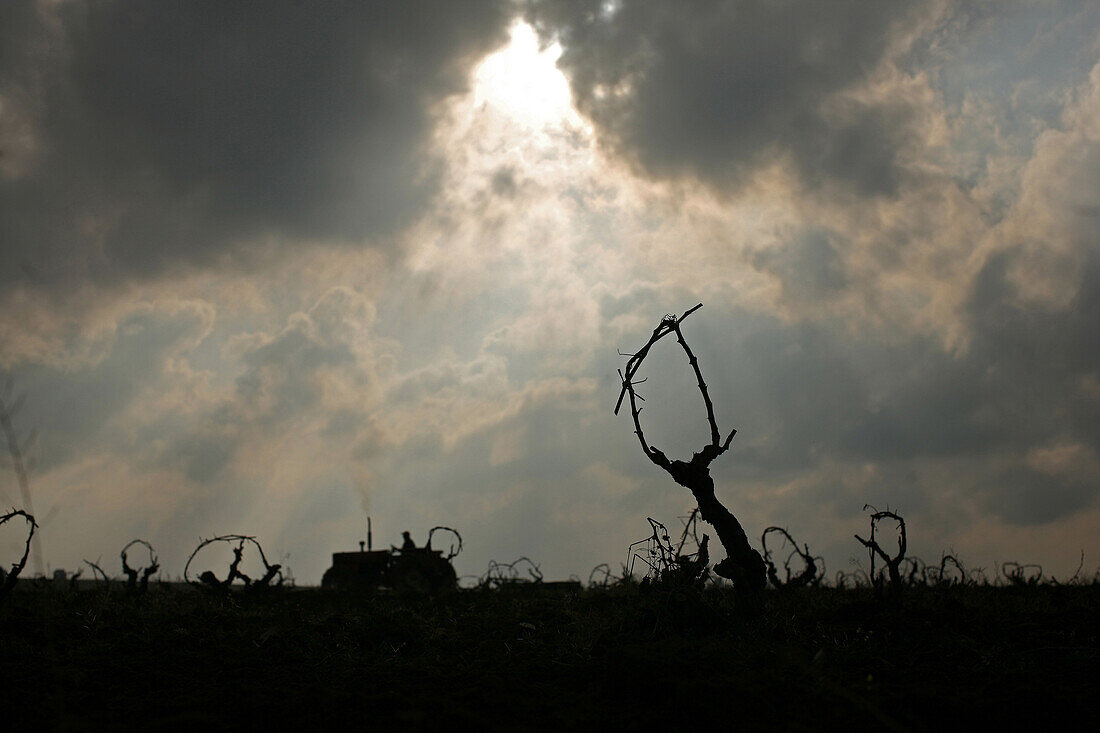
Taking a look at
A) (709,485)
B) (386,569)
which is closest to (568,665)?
(709,485)

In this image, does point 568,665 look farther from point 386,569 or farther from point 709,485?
point 386,569

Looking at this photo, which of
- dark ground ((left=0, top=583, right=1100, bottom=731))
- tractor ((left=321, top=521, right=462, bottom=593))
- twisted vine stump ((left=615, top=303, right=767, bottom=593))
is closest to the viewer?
dark ground ((left=0, top=583, right=1100, bottom=731))

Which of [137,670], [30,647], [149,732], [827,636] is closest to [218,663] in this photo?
[137,670]

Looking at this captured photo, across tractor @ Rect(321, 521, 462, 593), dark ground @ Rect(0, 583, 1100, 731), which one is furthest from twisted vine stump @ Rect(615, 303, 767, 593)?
tractor @ Rect(321, 521, 462, 593)

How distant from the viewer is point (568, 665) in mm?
5809

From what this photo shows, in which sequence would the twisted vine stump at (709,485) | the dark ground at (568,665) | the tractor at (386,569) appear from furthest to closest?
the tractor at (386,569) → the twisted vine stump at (709,485) → the dark ground at (568,665)

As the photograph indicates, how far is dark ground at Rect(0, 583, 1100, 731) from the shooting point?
430 centimetres

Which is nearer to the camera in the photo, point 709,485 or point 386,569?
point 709,485

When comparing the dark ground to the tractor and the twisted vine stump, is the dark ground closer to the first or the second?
the twisted vine stump

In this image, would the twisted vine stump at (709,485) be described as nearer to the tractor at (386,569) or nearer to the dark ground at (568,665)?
the dark ground at (568,665)

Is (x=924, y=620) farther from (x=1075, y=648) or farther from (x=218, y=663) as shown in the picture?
(x=218, y=663)

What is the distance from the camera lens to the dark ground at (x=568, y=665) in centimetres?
430

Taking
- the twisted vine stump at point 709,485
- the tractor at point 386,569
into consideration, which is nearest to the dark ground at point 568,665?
the twisted vine stump at point 709,485

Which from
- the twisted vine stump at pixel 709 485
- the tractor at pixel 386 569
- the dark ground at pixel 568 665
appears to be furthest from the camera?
the tractor at pixel 386 569
